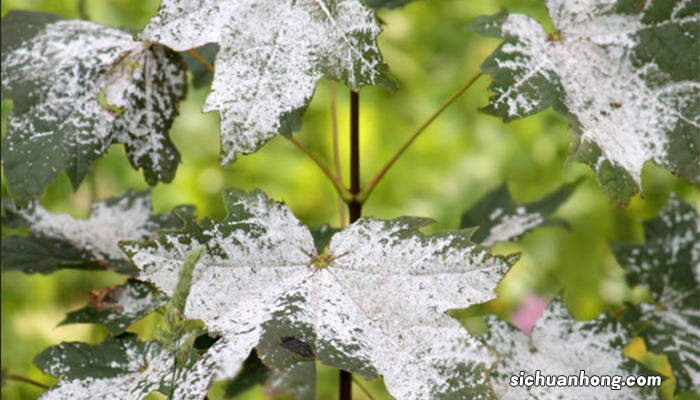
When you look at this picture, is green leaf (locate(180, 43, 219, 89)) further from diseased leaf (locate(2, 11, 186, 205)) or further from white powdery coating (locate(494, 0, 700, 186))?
white powdery coating (locate(494, 0, 700, 186))

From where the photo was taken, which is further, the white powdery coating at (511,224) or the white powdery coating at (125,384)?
the white powdery coating at (511,224)

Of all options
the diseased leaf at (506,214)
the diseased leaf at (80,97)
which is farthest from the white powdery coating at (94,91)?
the diseased leaf at (506,214)

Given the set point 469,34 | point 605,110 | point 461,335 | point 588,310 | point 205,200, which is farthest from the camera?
point 469,34

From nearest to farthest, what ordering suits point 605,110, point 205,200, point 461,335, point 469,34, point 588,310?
point 461,335 < point 605,110 < point 588,310 < point 205,200 < point 469,34

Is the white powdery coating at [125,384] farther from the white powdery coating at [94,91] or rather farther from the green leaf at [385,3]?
the green leaf at [385,3]

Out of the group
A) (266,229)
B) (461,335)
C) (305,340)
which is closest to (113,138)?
(266,229)

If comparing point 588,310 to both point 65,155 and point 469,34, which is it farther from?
point 65,155
